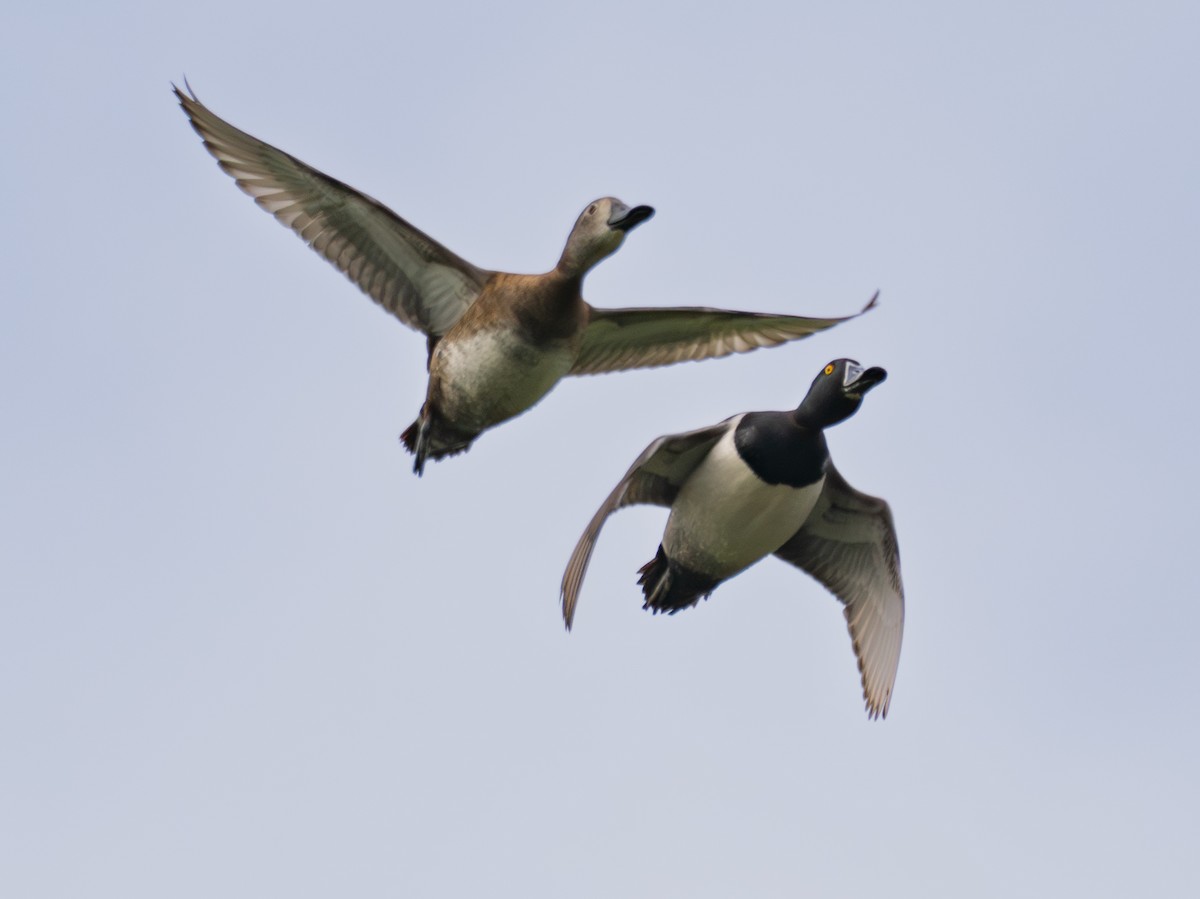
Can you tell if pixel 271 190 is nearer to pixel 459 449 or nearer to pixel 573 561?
pixel 459 449

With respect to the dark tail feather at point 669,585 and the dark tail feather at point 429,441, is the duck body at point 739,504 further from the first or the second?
the dark tail feather at point 429,441

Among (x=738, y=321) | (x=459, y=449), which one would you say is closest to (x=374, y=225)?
(x=459, y=449)

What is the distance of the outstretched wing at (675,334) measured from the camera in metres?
13.4

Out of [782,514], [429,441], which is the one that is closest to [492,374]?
[429,441]

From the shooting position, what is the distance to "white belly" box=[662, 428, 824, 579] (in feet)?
41.3

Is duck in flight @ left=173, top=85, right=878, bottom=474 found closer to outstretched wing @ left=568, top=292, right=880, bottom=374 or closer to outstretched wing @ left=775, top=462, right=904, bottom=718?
outstretched wing @ left=568, top=292, right=880, bottom=374

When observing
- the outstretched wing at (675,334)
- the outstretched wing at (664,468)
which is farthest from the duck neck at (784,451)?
the outstretched wing at (675,334)

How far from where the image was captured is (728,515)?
41.5ft

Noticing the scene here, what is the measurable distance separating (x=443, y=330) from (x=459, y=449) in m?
0.73

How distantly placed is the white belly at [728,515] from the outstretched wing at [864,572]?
0.61m

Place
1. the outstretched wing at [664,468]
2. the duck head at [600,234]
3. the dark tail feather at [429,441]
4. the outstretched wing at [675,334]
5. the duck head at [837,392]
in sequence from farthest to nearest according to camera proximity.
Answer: the outstretched wing at [675,334] < the dark tail feather at [429,441] < the duck head at [837,392] < the duck head at [600,234] < the outstretched wing at [664,468]

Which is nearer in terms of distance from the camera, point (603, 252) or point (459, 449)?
point (603, 252)

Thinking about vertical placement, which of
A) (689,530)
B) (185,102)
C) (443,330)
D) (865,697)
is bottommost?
(865,697)

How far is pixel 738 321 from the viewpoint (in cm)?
1360
